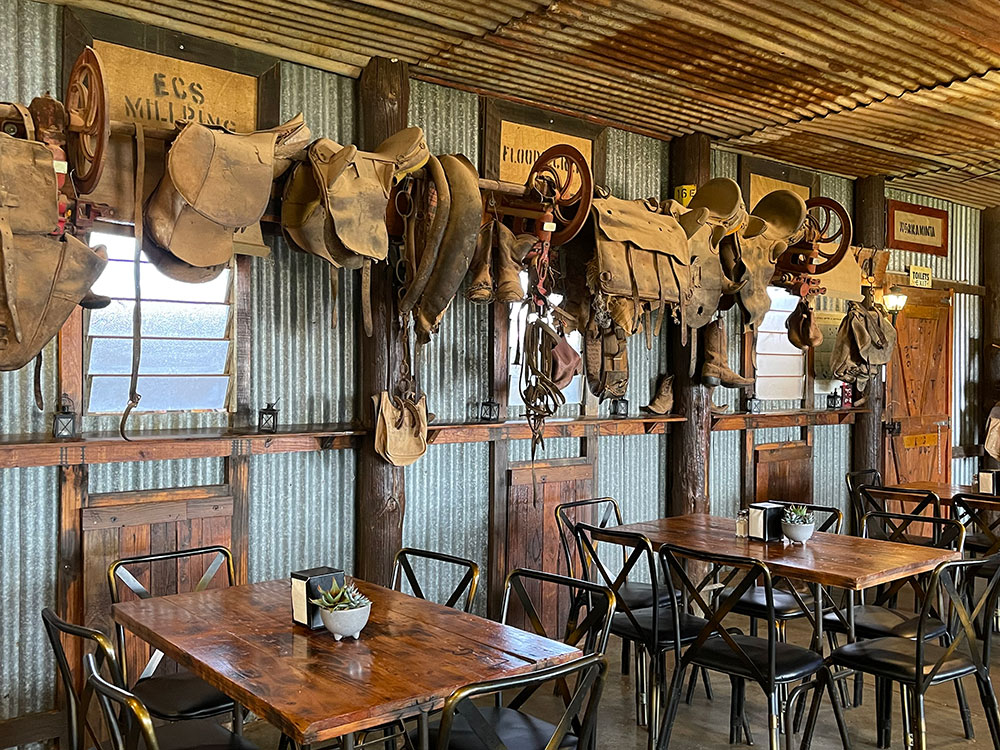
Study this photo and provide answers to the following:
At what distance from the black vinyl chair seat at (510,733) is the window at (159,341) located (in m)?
2.04

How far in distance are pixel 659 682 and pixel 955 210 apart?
7122 mm

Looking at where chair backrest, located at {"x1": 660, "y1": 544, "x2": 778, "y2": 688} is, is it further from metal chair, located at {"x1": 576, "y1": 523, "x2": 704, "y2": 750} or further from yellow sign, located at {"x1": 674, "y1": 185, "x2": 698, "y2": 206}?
yellow sign, located at {"x1": 674, "y1": 185, "x2": 698, "y2": 206}

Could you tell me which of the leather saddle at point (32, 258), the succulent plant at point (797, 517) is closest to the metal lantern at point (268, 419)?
the leather saddle at point (32, 258)

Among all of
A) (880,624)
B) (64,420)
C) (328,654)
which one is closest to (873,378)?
(880,624)

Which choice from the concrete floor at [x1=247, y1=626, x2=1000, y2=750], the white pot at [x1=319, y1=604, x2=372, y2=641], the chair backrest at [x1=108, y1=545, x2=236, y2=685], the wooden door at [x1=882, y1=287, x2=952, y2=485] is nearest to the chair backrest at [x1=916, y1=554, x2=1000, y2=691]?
the concrete floor at [x1=247, y1=626, x2=1000, y2=750]

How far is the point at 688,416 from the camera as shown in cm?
635

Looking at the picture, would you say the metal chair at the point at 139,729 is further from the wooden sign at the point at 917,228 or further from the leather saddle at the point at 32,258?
the wooden sign at the point at 917,228

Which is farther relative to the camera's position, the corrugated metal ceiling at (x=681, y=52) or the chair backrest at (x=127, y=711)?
the corrugated metal ceiling at (x=681, y=52)

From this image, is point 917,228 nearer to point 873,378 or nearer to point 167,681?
point 873,378

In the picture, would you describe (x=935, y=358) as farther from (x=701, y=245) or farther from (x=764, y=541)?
(x=764, y=541)

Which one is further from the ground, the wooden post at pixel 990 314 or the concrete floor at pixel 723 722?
the wooden post at pixel 990 314

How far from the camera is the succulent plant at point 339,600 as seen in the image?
2.88 metres

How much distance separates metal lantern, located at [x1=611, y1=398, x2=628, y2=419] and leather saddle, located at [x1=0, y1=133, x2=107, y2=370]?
11.9 ft

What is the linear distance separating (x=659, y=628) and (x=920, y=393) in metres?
5.70
